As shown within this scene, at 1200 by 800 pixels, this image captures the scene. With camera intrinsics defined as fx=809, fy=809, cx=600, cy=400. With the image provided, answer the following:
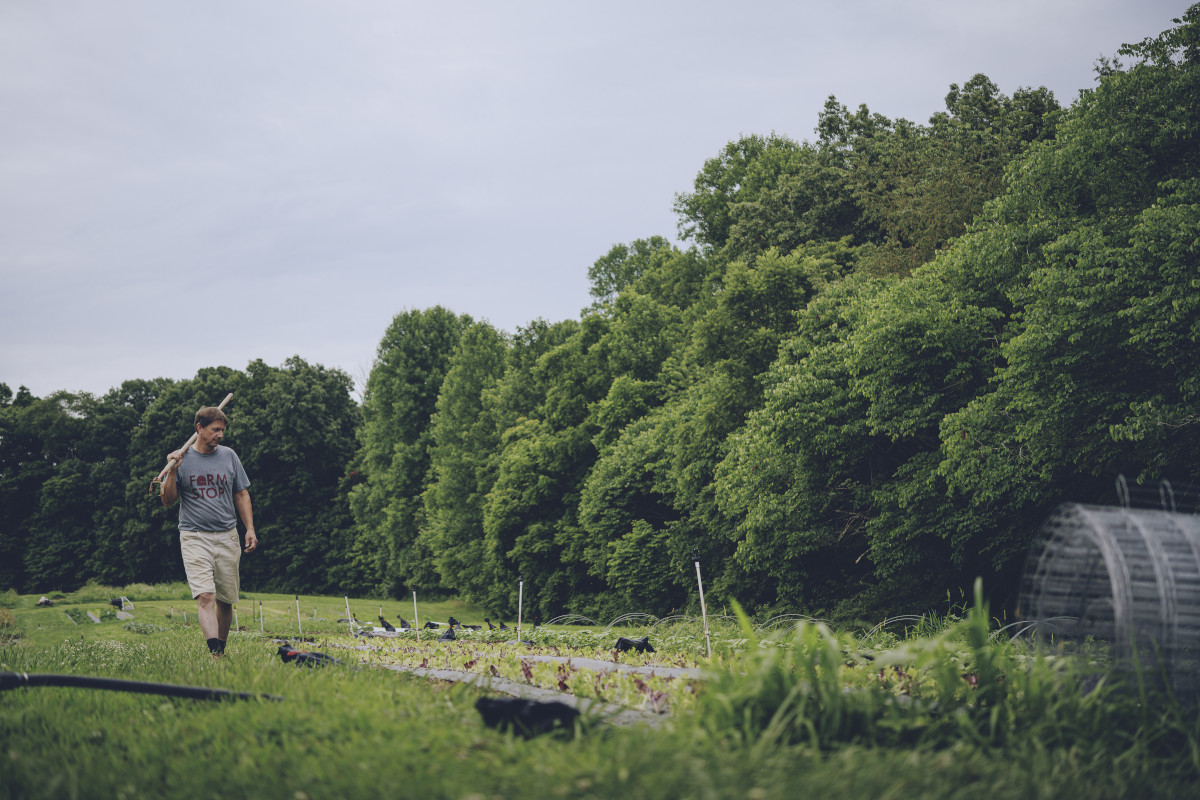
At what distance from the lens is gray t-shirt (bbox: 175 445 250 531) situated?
6.58 metres

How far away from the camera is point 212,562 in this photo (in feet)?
21.7

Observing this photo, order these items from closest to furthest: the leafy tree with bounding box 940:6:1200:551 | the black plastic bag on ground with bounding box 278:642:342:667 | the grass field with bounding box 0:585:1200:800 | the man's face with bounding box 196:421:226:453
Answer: the grass field with bounding box 0:585:1200:800 → the black plastic bag on ground with bounding box 278:642:342:667 → the man's face with bounding box 196:421:226:453 → the leafy tree with bounding box 940:6:1200:551

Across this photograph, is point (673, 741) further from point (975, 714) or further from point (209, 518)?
point (209, 518)

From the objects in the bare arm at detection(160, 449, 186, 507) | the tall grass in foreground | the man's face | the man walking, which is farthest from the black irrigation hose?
the man's face

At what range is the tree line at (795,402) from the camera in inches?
598

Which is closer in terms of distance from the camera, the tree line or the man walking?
the man walking

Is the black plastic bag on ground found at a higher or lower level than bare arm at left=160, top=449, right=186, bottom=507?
lower

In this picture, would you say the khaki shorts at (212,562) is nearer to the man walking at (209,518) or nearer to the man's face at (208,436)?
the man walking at (209,518)

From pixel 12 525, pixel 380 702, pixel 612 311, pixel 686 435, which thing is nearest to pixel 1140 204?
pixel 686 435

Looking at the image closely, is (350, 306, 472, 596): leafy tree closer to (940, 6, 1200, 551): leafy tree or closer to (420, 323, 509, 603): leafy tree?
(420, 323, 509, 603): leafy tree

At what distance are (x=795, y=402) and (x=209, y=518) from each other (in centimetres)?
1557

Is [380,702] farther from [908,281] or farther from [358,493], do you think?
[358,493]

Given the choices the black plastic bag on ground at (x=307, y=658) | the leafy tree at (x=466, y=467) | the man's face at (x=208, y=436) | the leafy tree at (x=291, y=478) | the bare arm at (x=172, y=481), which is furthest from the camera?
the leafy tree at (x=291, y=478)

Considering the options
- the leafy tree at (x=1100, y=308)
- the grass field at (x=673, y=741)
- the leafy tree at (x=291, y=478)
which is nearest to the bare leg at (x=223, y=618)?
the grass field at (x=673, y=741)
